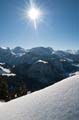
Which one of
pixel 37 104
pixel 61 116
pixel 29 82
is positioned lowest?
pixel 61 116

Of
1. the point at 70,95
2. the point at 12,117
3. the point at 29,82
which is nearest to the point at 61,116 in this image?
the point at 70,95

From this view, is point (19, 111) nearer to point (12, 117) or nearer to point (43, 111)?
point (12, 117)

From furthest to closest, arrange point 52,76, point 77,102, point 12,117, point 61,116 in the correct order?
point 52,76 → point 12,117 → point 77,102 → point 61,116

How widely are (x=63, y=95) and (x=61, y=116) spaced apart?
8.20 ft

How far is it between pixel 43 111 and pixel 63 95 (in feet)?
5.85

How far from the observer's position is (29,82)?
6688 inches

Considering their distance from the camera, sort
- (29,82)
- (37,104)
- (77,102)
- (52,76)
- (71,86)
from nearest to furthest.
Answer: (77,102) < (37,104) < (71,86) < (29,82) < (52,76)

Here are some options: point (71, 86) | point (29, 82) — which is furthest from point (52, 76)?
point (71, 86)

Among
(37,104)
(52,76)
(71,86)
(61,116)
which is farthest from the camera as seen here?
(52,76)

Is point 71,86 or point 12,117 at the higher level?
point 71,86

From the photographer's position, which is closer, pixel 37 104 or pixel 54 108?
pixel 54 108

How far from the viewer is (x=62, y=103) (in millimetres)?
11164

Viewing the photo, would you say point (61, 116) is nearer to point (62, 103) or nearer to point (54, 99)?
point (62, 103)

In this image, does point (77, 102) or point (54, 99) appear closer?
point (77, 102)
